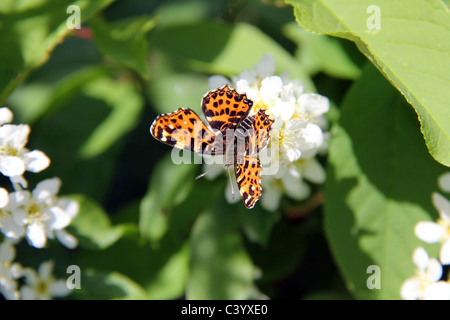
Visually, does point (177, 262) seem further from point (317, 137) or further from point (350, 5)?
point (350, 5)

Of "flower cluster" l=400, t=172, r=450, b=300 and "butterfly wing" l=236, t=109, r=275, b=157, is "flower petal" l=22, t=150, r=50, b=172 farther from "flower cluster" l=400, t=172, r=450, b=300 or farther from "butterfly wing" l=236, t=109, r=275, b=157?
"flower cluster" l=400, t=172, r=450, b=300

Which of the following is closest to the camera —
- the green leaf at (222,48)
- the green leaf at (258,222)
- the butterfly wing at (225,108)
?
the butterfly wing at (225,108)

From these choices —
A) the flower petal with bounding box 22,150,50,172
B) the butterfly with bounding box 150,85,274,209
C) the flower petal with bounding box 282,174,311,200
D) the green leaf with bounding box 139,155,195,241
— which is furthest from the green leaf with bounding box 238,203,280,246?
the flower petal with bounding box 22,150,50,172

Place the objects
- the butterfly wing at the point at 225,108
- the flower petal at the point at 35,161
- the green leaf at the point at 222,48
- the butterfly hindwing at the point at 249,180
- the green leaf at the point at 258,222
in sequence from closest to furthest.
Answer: the butterfly hindwing at the point at 249,180, the butterfly wing at the point at 225,108, the flower petal at the point at 35,161, the green leaf at the point at 258,222, the green leaf at the point at 222,48

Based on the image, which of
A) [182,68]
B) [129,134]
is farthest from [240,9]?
[129,134]

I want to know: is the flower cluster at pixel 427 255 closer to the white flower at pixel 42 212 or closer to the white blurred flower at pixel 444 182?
the white blurred flower at pixel 444 182

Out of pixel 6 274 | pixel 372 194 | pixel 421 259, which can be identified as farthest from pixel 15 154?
pixel 421 259

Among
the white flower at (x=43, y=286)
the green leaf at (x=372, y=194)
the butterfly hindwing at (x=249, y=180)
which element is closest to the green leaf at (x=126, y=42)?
the butterfly hindwing at (x=249, y=180)
